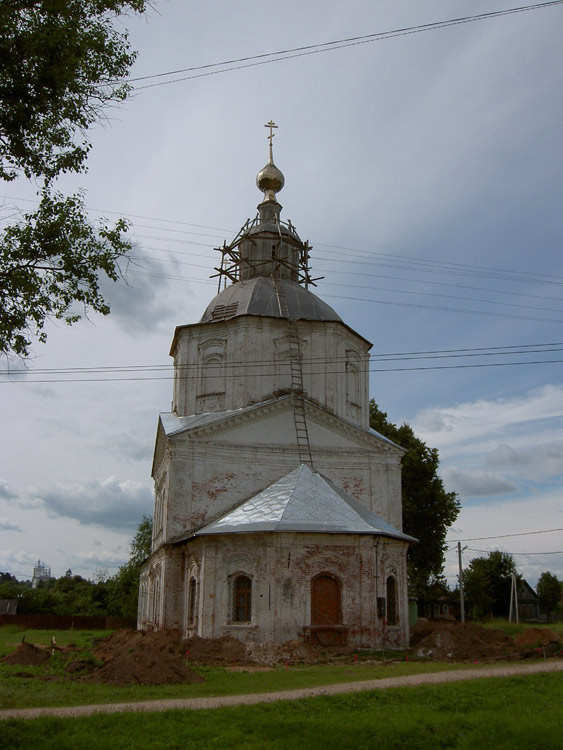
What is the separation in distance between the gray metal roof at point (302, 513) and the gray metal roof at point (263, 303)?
7730 millimetres

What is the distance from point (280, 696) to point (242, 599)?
9.24 meters

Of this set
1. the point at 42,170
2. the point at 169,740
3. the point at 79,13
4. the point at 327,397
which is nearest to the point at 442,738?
the point at 169,740

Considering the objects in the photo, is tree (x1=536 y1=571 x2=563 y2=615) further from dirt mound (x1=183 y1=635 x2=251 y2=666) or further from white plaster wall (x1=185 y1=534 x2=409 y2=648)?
dirt mound (x1=183 y1=635 x2=251 y2=666)

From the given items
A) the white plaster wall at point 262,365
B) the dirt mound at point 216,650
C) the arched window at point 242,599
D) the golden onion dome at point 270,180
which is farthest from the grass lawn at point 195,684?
the golden onion dome at point 270,180

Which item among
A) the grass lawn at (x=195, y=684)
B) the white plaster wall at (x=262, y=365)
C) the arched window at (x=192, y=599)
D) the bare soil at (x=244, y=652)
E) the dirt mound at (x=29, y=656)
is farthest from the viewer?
the white plaster wall at (x=262, y=365)

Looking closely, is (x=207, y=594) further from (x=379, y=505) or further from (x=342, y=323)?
(x=342, y=323)

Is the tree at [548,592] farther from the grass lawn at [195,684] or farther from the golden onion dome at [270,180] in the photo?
the grass lawn at [195,684]

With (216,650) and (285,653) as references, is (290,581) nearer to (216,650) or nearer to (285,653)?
(285,653)

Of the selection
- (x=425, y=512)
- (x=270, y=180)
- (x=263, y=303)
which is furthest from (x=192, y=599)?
(x=270, y=180)

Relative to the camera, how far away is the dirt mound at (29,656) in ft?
58.5

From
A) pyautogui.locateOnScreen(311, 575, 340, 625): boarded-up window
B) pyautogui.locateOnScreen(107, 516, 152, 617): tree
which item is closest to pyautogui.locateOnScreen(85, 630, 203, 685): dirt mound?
pyautogui.locateOnScreen(311, 575, 340, 625): boarded-up window

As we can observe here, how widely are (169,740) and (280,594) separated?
11443 millimetres

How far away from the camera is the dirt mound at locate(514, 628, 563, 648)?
67.6ft

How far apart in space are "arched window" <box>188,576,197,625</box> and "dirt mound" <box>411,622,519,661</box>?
712 centimetres
